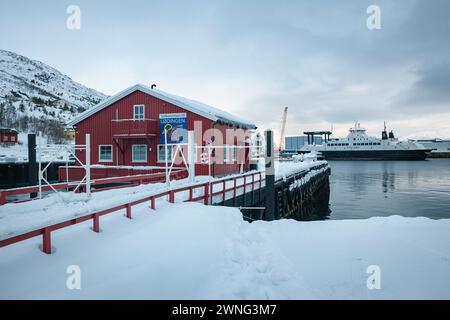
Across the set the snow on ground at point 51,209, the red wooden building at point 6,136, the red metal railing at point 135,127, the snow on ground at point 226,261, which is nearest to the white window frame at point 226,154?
the red metal railing at point 135,127

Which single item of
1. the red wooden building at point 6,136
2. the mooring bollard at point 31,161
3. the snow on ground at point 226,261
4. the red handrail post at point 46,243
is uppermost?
the red wooden building at point 6,136

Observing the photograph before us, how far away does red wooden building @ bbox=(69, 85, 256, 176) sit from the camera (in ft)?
62.9

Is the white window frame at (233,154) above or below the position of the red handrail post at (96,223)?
above

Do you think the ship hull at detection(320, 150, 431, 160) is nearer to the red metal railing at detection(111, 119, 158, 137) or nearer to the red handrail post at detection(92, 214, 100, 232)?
the red metal railing at detection(111, 119, 158, 137)

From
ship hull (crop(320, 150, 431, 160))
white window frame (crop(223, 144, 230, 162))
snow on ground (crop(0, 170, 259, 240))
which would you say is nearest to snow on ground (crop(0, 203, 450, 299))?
snow on ground (crop(0, 170, 259, 240))

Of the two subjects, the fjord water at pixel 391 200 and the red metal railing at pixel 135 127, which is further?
the fjord water at pixel 391 200

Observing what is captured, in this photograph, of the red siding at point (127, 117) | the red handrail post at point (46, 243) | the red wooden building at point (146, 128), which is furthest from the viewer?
the red siding at point (127, 117)

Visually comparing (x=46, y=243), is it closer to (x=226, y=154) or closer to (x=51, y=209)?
(x=51, y=209)

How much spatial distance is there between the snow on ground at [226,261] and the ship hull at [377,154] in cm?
10103

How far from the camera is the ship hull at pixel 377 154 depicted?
3748 inches

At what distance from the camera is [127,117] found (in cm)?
2070

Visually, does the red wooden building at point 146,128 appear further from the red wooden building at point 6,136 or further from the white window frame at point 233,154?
the red wooden building at point 6,136

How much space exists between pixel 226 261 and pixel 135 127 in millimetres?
15927

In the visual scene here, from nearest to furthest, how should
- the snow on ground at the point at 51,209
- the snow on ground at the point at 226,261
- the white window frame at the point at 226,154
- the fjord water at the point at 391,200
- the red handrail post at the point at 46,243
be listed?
1. the snow on ground at the point at 226,261
2. the snow on ground at the point at 51,209
3. the red handrail post at the point at 46,243
4. the white window frame at the point at 226,154
5. the fjord water at the point at 391,200
